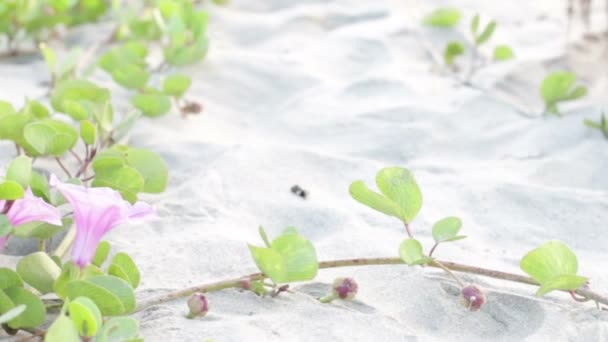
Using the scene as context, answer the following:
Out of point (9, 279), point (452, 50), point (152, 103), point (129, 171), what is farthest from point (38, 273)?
point (452, 50)

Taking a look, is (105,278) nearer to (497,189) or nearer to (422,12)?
(497,189)

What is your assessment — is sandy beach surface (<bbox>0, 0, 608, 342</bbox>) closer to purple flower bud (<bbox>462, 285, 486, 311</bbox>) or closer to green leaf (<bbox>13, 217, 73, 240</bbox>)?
purple flower bud (<bbox>462, 285, 486, 311</bbox>)

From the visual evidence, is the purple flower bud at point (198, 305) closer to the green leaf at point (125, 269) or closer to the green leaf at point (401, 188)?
the green leaf at point (125, 269)

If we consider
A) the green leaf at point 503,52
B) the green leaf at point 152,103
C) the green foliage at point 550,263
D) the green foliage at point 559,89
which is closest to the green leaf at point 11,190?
the green foliage at point 550,263

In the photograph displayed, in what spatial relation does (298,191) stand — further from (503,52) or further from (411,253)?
(503,52)

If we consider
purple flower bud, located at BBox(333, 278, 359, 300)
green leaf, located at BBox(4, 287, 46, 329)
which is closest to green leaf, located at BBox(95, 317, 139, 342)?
green leaf, located at BBox(4, 287, 46, 329)

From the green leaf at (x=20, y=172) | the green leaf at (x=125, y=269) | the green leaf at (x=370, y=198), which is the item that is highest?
the green leaf at (x=20, y=172)

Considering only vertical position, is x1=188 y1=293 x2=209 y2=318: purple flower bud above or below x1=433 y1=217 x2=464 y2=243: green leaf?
→ below
